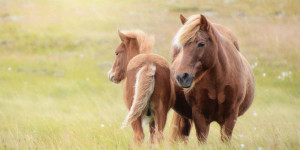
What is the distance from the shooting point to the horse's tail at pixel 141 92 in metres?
4.89

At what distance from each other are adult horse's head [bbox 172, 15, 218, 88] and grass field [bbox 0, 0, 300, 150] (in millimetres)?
813

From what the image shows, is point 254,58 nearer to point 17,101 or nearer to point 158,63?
point 17,101

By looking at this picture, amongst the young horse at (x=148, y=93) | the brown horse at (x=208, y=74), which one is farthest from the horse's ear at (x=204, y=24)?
the young horse at (x=148, y=93)

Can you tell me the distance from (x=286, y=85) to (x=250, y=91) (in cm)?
665

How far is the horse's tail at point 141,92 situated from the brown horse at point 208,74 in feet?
1.24

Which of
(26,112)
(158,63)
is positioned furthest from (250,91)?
(26,112)

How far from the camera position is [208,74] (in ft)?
16.0

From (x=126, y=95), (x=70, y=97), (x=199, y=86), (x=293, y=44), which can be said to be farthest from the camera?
(x=293, y=44)

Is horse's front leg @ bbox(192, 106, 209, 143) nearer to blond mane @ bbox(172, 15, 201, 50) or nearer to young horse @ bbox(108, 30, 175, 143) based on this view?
young horse @ bbox(108, 30, 175, 143)

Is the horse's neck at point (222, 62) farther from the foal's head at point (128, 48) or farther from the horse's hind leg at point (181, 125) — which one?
the horse's hind leg at point (181, 125)

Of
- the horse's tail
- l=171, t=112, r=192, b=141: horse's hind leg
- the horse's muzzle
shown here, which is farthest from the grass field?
the horse's muzzle

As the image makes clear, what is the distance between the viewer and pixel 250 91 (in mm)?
5758

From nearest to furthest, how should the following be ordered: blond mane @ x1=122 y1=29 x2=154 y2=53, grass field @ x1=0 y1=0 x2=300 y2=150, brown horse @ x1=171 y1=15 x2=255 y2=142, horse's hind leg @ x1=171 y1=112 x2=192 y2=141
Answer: brown horse @ x1=171 y1=15 x2=255 y2=142 < grass field @ x1=0 y1=0 x2=300 y2=150 < blond mane @ x1=122 y1=29 x2=154 y2=53 < horse's hind leg @ x1=171 y1=112 x2=192 y2=141

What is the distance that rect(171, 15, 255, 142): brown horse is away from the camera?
451cm
